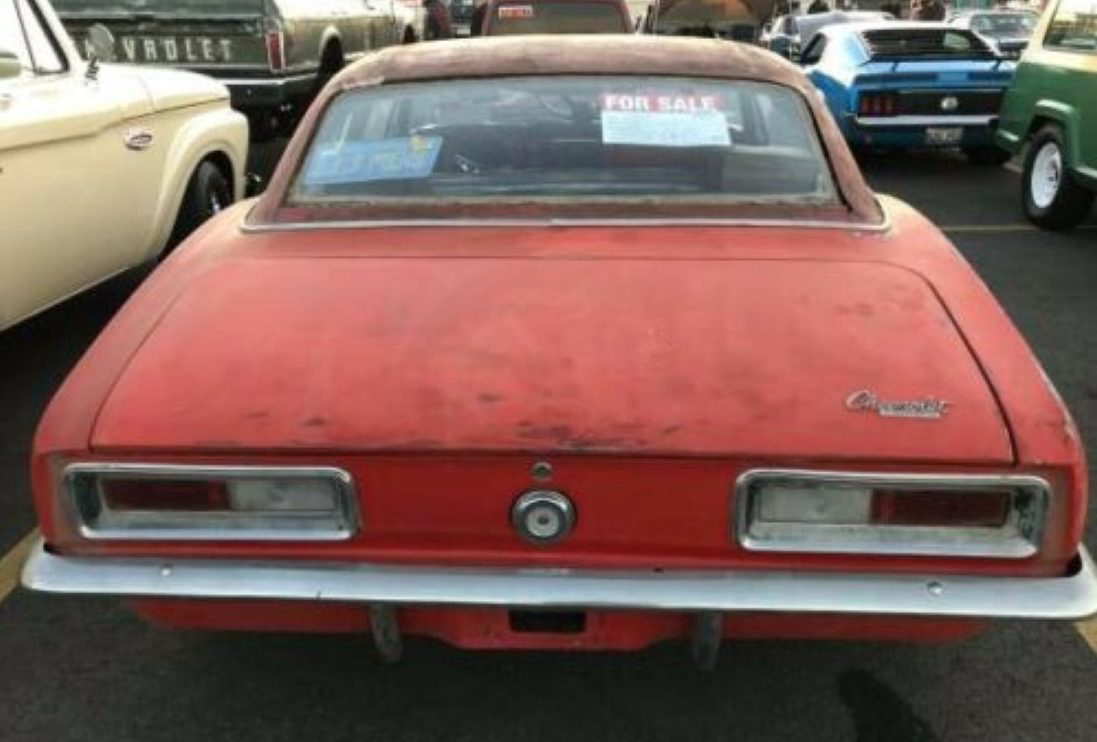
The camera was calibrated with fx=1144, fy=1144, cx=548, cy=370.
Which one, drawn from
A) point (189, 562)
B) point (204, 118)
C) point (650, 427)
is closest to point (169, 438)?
point (189, 562)

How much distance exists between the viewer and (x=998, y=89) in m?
9.70

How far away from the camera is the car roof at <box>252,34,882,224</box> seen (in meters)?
3.14

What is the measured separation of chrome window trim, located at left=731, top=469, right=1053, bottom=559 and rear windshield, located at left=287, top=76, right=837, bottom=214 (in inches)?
43.6

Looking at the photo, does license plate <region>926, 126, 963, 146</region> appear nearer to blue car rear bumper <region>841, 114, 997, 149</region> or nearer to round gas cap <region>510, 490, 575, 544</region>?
blue car rear bumper <region>841, 114, 997, 149</region>

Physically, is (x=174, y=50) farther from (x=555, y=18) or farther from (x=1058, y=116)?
(x=1058, y=116)

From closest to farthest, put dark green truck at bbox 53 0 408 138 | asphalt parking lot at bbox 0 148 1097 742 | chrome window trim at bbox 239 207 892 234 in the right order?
asphalt parking lot at bbox 0 148 1097 742 < chrome window trim at bbox 239 207 892 234 < dark green truck at bbox 53 0 408 138

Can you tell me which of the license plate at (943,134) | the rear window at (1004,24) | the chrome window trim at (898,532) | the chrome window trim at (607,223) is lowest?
the rear window at (1004,24)

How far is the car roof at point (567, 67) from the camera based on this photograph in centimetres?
314

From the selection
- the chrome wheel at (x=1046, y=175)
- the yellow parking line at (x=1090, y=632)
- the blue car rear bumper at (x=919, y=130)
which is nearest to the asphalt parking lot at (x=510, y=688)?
the yellow parking line at (x=1090, y=632)

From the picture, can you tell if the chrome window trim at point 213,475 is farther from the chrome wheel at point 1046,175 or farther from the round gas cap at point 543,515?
the chrome wheel at point 1046,175

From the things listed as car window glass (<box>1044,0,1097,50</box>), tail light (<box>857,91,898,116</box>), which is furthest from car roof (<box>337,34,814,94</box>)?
tail light (<box>857,91,898,116</box>)

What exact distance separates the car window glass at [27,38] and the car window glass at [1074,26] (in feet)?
19.2

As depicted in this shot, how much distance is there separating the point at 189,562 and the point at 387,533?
1.26ft

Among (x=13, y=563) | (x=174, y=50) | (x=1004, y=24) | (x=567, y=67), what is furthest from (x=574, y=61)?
(x=1004, y=24)
